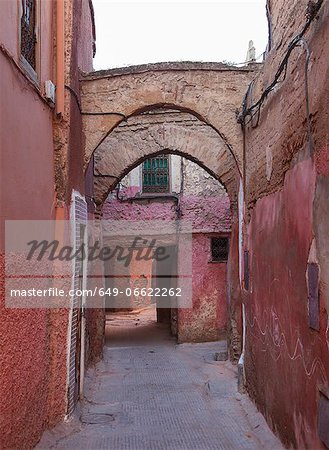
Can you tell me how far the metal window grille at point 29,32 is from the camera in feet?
15.0

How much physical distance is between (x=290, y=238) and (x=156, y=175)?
828 centimetres

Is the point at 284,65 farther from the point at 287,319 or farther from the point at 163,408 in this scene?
the point at 163,408

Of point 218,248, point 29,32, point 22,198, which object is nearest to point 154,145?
point 218,248

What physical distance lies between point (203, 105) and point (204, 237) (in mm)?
4992

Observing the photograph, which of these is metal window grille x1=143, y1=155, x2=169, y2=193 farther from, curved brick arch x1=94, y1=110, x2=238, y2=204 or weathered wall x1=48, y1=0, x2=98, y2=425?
weathered wall x1=48, y1=0, x2=98, y2=425

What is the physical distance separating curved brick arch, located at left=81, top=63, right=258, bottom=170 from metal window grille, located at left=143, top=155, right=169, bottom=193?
5.31 m

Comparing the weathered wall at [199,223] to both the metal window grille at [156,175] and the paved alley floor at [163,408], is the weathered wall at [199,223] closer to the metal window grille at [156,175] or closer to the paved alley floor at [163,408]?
the metal window grille at [156,175]

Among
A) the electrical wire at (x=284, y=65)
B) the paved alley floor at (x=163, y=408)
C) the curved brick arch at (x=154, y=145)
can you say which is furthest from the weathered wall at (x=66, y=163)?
the curved brick arch at (x=154, y=145)

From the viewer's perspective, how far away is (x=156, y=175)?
12.4 meters

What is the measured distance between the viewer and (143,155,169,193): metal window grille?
1225cm

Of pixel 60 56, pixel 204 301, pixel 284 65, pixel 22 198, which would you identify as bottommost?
pixel 204 301

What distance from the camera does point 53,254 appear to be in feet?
17.4

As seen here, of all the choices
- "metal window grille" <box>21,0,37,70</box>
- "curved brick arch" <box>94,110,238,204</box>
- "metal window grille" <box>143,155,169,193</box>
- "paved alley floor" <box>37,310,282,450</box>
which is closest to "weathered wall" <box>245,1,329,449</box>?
"paved alley floor" <box>37,310,282,450</box>

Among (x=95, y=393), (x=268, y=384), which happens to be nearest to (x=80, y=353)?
(x=95, y=393)
